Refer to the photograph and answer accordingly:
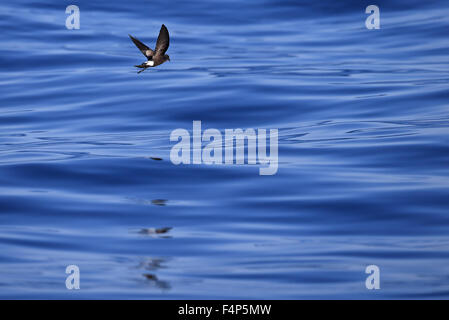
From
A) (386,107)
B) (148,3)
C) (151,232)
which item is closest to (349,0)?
(148,3)

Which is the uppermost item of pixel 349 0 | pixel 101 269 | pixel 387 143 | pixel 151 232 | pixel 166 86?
pixel 349 0

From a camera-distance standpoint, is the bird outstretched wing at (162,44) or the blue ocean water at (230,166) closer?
the bird outstretched wing at (162,44)

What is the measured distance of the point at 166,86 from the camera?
61.6 feet

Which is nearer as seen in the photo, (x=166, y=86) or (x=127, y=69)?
(x=166, y=86)

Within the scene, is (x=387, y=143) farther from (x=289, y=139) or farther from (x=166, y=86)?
(x=166, y=86)

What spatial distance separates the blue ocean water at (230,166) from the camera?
912 centimetres

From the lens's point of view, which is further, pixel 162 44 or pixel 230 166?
pixel 230 166

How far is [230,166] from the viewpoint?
1303cm

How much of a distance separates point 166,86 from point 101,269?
10071 mm

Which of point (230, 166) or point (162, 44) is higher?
point (162, 44)

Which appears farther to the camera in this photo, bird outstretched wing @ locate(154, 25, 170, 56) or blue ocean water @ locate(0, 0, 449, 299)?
blue ocean water @ locate(0, 0, 449, 299)

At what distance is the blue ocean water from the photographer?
9.12 metres
